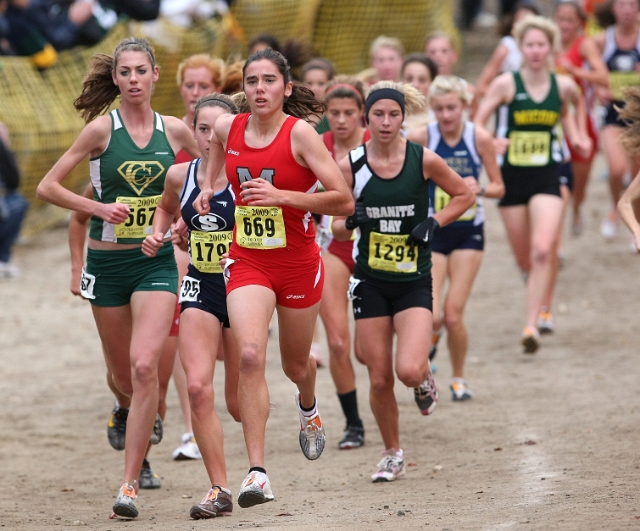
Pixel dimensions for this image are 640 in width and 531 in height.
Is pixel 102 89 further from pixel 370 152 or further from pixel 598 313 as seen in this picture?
pixel 598 313

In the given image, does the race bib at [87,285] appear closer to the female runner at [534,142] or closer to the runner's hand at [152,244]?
the runner's hand at [152,244]

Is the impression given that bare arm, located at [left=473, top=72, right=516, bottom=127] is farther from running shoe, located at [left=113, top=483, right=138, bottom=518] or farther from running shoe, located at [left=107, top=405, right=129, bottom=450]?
running shoe, located at [left=113, top=483, right=138, bottom=518]

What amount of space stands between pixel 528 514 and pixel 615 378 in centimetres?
417

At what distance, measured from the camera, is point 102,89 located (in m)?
6.64

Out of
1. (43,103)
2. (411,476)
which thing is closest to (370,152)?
(411,476)

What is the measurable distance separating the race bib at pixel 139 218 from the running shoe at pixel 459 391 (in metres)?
3.26

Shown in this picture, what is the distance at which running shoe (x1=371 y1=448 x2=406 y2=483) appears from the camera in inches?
268

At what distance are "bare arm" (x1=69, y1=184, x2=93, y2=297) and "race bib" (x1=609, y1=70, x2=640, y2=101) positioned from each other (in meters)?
6.68

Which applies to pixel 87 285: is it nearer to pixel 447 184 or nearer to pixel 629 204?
pixel 447 184

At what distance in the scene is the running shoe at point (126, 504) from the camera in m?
5.86

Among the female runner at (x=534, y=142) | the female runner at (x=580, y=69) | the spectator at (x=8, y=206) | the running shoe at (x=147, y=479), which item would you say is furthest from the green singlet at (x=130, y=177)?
the spectator at (x=8, y=206)

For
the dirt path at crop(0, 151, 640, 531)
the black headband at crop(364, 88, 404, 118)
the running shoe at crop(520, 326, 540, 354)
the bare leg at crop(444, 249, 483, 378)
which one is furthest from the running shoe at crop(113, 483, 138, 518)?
the running shoe at crop(520, 326, 540, 354)

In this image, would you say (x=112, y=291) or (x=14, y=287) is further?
(x=14, y=287)

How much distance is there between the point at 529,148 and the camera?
965cm
